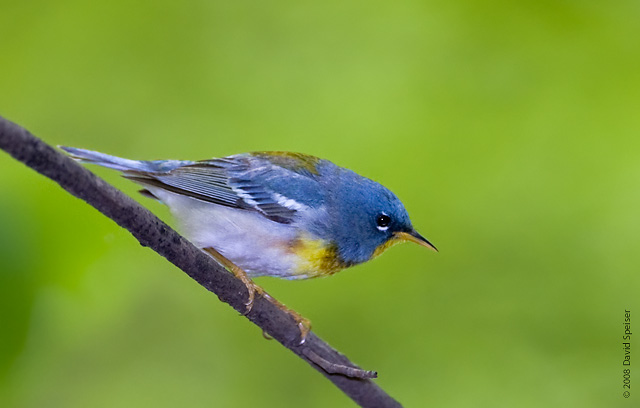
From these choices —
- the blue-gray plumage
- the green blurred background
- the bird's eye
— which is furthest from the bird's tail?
the bird's eye

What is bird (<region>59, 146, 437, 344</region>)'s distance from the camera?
2.79 m

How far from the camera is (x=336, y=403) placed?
157 inches

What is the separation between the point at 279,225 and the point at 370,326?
134cm

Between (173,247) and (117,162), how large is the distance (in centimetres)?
78

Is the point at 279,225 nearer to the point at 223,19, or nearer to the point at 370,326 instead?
the point at 370,326

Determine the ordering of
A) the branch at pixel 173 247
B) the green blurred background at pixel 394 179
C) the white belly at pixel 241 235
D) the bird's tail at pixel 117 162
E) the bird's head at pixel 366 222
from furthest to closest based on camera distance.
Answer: the green blurred background at pixel 394 179
the bird's head at pixel 366 222
the white belly at pixel 241 235
the bird's tail at pixel 117 162
the branch at pixel 173 247

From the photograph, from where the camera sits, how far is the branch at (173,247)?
1.54 meters

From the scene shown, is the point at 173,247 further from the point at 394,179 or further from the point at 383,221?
the point at 394,179

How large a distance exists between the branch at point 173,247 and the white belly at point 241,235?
0.73 ft

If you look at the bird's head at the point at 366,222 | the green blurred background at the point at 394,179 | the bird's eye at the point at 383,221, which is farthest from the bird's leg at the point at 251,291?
the green blurred background at the point at 394,179

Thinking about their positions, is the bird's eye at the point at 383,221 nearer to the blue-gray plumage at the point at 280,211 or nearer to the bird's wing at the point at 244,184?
the blue-gray plumage at the point at 280,211

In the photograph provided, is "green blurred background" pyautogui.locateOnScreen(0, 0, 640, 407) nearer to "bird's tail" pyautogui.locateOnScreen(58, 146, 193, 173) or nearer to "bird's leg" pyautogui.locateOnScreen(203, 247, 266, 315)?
"bird's tail" pyautogui.locateOnScreen(58, 146, 193, 173)

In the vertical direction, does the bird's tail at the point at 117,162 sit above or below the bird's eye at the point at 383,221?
below

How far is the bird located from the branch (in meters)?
0.12
